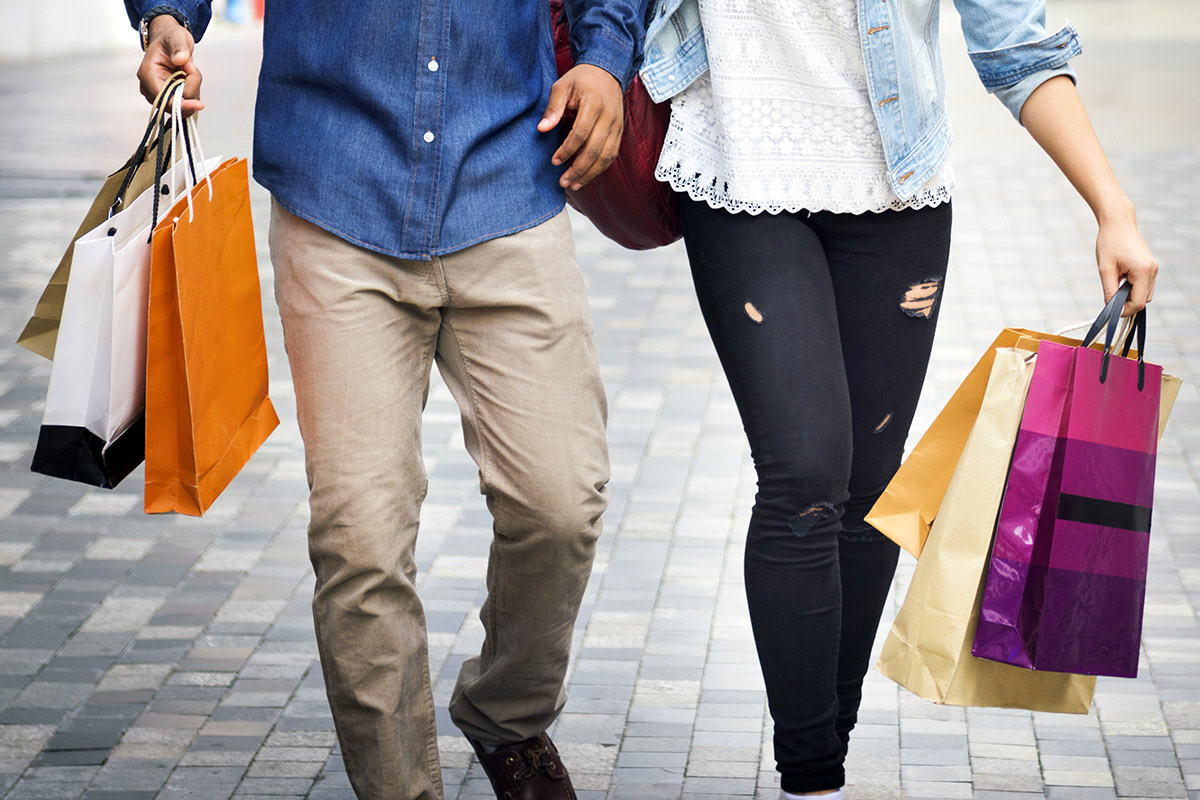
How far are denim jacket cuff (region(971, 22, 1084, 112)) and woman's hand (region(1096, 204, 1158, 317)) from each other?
10.4 inches

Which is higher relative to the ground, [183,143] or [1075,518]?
[183,143]

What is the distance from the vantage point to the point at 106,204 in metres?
2.49

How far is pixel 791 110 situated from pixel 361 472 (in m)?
0.91

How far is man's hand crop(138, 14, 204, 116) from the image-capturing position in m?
2.49

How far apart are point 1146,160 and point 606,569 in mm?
7477

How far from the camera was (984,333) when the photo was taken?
6367mm

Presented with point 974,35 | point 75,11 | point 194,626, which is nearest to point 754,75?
point 974,35

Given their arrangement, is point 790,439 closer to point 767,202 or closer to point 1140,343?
point 767,202

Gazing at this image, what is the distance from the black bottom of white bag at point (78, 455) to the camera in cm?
241

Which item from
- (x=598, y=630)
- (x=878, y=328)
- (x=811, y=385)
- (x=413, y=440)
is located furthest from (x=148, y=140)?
(x=598, y=630)

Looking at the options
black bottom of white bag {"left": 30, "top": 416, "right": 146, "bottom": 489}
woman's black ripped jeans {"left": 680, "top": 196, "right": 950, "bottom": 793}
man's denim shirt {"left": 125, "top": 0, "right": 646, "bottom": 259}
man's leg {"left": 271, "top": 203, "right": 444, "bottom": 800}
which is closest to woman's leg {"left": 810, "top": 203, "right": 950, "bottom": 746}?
woman's black ripped jeans {"left": 680, "top": 196, "right": 950, "bottom": 793}

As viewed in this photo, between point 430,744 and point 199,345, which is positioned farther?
point 430,744

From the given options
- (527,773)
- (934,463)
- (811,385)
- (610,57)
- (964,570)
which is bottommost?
(527,773)

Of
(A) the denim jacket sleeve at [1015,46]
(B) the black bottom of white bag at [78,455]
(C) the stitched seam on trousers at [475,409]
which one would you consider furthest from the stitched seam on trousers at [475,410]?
(A) the denim jacket sleeve at [1015,46]
